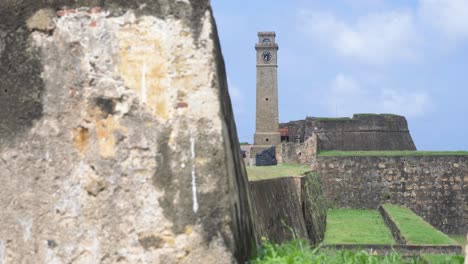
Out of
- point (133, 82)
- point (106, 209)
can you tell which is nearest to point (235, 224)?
point (106, 209)

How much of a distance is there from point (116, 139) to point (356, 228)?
47.3ft

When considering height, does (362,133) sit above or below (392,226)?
above

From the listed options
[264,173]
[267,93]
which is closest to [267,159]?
[267,93]

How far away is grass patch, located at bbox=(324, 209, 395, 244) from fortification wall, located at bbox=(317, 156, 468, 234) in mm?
708

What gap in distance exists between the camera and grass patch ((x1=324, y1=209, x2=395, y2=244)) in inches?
562

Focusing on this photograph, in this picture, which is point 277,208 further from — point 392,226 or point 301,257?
point 392,226

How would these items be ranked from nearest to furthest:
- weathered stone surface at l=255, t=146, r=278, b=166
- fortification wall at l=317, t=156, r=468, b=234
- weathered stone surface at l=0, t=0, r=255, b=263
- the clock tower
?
weathered stone surface at l=0, t=0, r=255, b=263, fortification wall at l=317, t=156, r=468, b=234, weathered stone surface at l=255, t=146, r=278, b=166, the clock tower

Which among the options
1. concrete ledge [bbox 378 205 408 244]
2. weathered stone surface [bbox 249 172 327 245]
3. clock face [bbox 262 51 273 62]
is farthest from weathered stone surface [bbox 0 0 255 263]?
clock face [bbox 262 51 273 62]

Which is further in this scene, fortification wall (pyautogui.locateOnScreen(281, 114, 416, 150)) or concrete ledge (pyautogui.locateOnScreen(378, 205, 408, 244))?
fortification wall (pyautogui.locateOnScreen(281, 114, 416, 150))

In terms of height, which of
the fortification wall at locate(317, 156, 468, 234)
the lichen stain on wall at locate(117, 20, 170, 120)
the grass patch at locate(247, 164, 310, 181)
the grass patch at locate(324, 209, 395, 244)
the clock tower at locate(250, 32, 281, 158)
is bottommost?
the grass patch at locate(324, 209, 395, 244)

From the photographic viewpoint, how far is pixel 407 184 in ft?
75.9

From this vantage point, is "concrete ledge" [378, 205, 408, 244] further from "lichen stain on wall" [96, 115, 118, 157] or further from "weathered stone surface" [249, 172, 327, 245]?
"lichen stain on wall" [96, 115, 118, 157]

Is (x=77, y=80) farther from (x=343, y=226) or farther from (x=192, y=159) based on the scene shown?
(x=343, y=226)

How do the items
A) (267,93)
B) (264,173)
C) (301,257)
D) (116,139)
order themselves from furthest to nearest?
(267,93)
(264,173)
(301,257)
(116,139)
